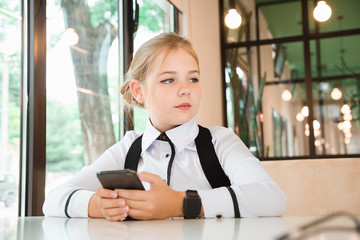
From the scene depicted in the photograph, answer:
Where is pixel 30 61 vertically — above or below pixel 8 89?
above

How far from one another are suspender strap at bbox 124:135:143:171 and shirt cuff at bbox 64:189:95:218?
0.28 meters

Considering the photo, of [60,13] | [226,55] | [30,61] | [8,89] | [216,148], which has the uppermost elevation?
[226,55]

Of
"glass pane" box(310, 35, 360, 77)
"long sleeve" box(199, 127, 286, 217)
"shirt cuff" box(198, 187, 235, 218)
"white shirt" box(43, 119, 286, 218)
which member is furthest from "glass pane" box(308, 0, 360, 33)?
"shirt cuff" box(198, 187, 235, 218)

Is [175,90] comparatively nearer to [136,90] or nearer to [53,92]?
[136,90]

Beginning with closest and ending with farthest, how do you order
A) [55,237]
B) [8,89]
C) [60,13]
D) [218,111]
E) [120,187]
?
[55,237], [120,187], [8,89], [60,13], [218,111]

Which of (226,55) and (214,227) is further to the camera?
(226,55)

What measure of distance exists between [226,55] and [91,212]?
5098mm

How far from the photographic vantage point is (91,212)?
1.14 m

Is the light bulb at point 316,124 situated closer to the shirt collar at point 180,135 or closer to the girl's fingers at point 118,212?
the shirt collar at point 180,135

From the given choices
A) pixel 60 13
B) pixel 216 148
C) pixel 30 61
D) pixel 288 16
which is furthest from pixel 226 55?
pixel 216 148

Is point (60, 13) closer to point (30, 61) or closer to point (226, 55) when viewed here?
point (30, 61)

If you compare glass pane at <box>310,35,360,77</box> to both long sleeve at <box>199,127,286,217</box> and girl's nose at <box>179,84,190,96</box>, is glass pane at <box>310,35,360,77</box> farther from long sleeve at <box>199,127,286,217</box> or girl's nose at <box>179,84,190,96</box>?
long sleeve at <box>199,127,286,217</box>

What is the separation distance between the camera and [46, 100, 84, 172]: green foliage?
2.71 m

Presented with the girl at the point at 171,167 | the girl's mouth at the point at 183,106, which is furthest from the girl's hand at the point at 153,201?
the girl's mouth at the point at 183,106
